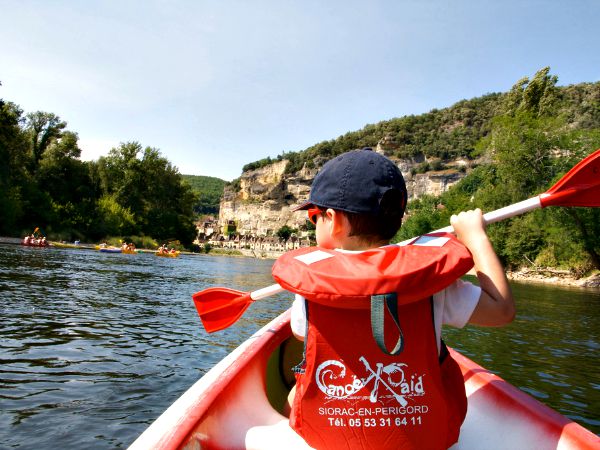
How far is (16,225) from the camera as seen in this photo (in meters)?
38.0

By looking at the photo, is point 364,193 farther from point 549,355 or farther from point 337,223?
point 549,355

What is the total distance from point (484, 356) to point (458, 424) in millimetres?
5408

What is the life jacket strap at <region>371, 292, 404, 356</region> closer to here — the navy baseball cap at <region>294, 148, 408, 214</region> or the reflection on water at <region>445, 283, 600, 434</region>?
the navy baseball cap at <region>294, 148, 408, 214</region>

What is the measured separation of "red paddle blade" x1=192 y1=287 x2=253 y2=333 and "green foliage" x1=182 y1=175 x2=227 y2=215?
157530mm

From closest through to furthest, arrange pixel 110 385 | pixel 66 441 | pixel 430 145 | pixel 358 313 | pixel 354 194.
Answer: pixel 358 313 < pixel 354 194 < pixel 66 441 < pixel 110 385 < pixel 430 145

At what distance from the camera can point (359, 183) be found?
1.43 metres

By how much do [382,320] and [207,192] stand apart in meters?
182

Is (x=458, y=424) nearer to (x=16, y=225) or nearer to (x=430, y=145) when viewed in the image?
(x=16, y=225)

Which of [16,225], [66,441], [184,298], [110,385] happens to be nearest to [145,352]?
[110,385]

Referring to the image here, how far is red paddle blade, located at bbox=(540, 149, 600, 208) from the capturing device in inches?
79.0

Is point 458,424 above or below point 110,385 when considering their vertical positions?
above

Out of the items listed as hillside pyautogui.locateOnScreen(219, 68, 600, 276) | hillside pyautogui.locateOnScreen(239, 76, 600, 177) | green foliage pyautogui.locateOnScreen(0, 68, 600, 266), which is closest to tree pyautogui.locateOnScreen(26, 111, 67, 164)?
green foliage pyautogui.locateOnScreen(0, 68, 600, 266)

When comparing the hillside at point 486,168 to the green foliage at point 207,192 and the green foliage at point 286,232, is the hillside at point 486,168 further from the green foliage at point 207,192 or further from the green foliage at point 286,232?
the green foliage at point 207,192

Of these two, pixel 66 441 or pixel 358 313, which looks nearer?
pixel 358 313
